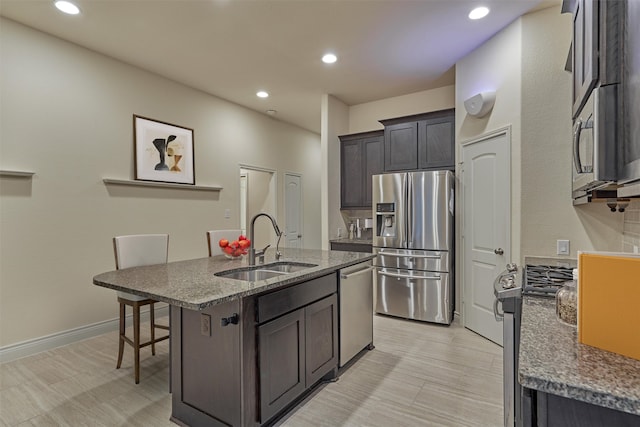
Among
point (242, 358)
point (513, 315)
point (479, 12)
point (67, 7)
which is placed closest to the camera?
point (513, 315)

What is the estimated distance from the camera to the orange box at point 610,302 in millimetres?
839

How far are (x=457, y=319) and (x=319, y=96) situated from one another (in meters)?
3.68

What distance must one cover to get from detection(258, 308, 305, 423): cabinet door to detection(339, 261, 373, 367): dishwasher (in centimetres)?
57

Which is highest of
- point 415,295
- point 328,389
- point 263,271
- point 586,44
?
point 586,44

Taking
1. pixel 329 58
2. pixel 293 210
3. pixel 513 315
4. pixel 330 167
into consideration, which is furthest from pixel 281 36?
pixel 293 210

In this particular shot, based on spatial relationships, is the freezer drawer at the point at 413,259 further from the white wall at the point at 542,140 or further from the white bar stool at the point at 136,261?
the white bar stool at the point at 136,261

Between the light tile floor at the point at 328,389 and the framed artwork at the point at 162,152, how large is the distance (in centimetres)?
201

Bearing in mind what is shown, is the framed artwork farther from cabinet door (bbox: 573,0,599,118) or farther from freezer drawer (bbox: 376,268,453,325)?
cabinet door (bbox: 573,0,599,118)

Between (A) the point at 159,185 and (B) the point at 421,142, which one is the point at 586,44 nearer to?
(B) the point at 421,142

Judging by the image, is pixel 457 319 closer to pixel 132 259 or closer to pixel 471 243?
pixel 471 243

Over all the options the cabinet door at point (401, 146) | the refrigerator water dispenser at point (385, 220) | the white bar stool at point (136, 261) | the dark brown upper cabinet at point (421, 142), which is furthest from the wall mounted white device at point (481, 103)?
the white bar stool at point (136, 261)

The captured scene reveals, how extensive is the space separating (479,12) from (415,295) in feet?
9.78

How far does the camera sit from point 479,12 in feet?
9.25

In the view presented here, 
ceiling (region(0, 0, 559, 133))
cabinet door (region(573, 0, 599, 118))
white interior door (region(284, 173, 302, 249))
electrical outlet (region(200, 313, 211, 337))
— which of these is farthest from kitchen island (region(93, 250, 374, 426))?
white interior door (region(284, 173, 302, 249))
